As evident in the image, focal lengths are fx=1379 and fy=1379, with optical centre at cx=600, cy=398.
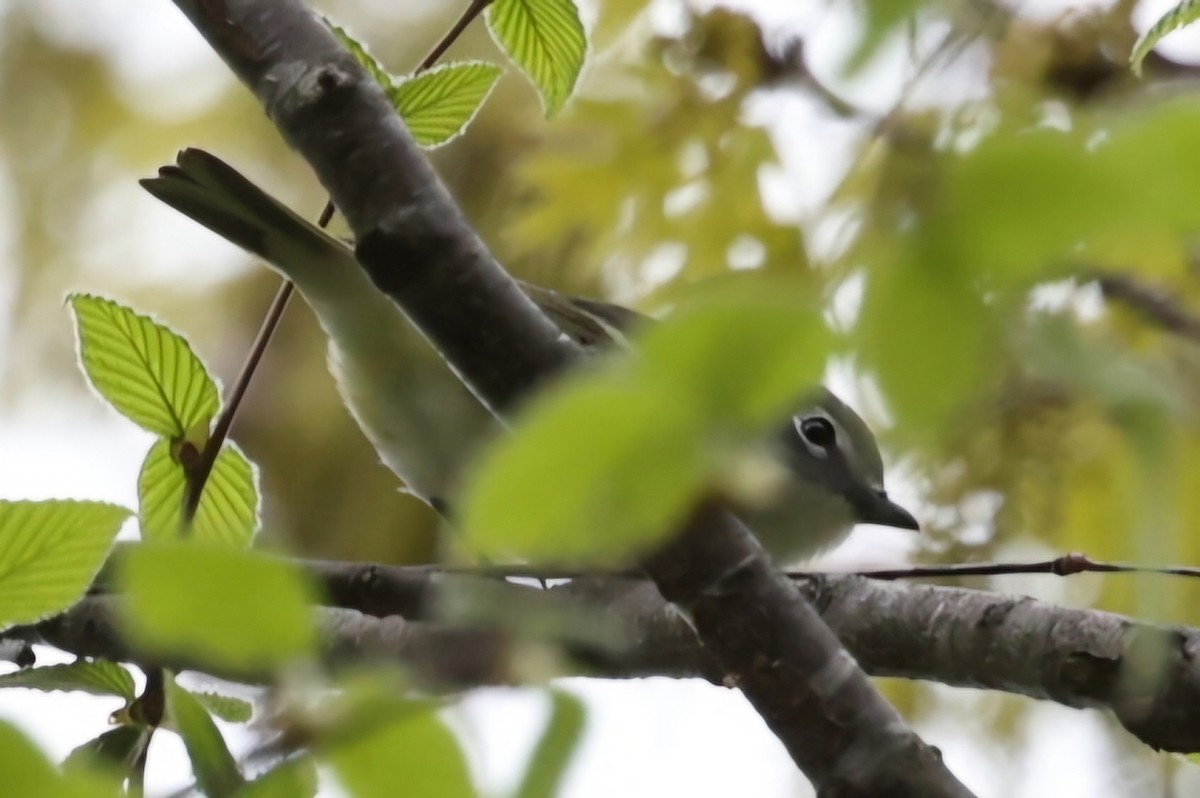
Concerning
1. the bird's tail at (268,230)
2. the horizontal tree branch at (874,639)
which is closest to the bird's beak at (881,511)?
the bird's tail at (268,230)

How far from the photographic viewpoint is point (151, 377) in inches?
28.9

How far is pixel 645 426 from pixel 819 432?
1342 mm

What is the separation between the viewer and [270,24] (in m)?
0.58

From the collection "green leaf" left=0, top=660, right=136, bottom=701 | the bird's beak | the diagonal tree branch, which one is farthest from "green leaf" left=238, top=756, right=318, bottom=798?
the bird's beak

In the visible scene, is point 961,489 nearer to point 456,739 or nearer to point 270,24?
point 270,24

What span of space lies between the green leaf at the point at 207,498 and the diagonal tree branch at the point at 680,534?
226 mm

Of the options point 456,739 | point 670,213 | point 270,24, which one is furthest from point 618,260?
point 456,739

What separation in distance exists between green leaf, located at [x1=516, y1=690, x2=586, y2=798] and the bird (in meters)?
1.05

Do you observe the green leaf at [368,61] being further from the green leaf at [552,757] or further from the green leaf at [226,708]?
the green leaf at [552,757]

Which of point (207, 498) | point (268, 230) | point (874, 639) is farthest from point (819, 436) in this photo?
point (207, 498)

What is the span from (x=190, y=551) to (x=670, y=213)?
1.56 m

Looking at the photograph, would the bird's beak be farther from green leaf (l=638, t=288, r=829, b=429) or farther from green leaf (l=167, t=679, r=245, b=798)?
green leaf (l=638, t=288, r=829, b=429)

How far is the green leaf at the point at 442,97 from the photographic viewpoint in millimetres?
784

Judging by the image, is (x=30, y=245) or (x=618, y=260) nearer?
(x=618, y=260)
